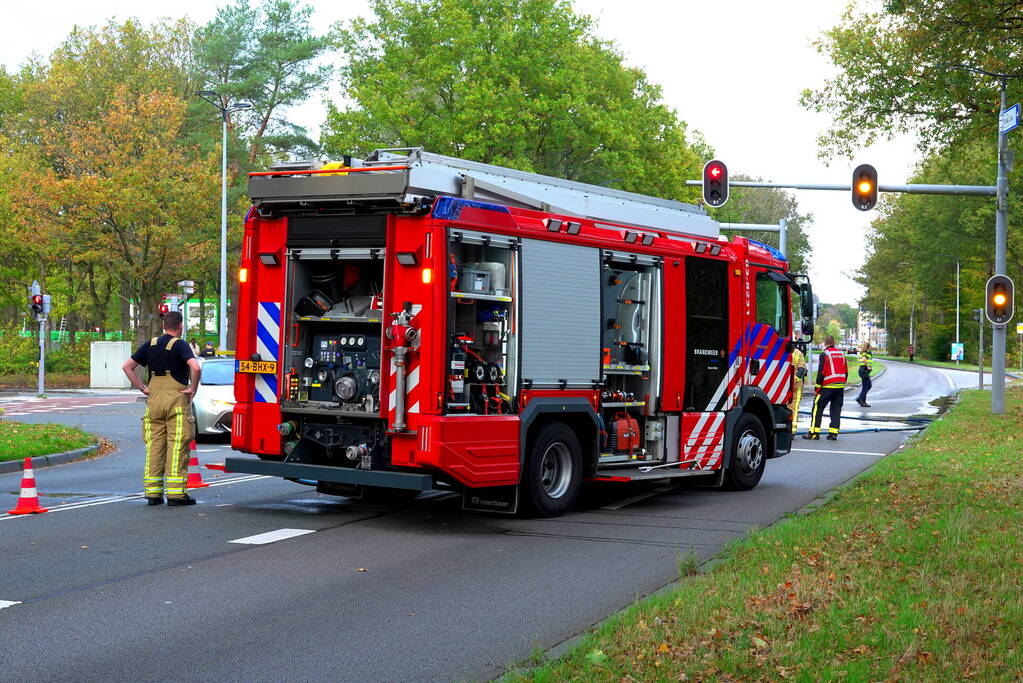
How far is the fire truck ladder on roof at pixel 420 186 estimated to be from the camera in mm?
9828

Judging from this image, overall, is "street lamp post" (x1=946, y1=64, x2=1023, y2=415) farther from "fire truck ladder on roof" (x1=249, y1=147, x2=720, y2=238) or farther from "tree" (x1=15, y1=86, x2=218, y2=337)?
"tree" (x1=15, y1=86, x2=218, y2=337)

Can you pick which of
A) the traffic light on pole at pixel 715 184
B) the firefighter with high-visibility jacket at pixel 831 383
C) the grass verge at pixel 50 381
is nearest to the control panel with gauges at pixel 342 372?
the firefighter with high-visibility jacket at pixel 831 383

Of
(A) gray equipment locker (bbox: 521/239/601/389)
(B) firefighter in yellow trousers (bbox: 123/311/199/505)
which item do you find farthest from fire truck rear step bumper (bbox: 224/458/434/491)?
(A) gray equipment locker (bbox: 521/239/601/389)

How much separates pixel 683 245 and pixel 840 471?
16.1 ft

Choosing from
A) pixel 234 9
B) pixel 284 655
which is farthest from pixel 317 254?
pixel 234 9

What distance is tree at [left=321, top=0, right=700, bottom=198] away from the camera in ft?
134

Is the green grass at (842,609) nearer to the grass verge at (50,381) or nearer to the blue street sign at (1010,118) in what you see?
the blue street sign at (1010,118)

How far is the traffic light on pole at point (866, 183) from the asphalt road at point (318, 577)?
10524mm

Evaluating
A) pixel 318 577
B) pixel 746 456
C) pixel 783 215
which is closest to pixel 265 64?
pixel 783 215

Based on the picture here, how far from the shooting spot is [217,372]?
1947cm

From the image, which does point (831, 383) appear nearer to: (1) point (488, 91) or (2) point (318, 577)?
(2) point (318, 577)

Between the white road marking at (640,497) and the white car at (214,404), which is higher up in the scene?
the white car at (214,404)

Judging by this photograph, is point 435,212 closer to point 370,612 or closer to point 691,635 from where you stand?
point 370,612

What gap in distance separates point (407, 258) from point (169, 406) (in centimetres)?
305
